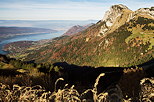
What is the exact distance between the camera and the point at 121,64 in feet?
514

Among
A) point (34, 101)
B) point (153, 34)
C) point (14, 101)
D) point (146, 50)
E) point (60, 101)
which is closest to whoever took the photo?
point (60, 101)

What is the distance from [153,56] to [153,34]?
52.3 m

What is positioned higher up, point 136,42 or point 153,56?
point 136,42

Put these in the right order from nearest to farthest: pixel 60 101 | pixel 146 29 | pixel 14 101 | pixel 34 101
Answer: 1. pixel 60 101
2. pixel 34 101
3. pixel 14 101
4. pixel 146 29

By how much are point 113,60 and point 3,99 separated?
17846 centimetres

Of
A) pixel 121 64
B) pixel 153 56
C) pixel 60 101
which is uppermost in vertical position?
pixel 60 101

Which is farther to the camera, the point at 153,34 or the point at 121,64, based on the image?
the point at 153,34

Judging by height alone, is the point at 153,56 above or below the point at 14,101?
below

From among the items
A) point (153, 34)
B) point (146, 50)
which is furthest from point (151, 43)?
point (153, 34)

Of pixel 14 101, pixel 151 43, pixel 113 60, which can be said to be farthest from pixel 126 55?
pixel 14 101

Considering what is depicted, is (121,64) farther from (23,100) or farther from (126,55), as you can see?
(23,100)

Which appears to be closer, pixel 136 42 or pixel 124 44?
pixel 136 42

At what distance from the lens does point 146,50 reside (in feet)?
502

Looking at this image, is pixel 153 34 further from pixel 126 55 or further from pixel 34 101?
pixel 34 101
